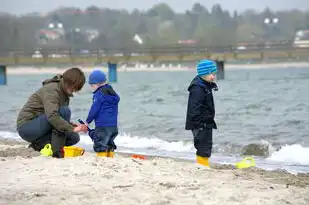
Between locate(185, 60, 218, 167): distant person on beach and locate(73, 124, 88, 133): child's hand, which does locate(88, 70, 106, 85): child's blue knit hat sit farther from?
locate(185, 60, 218, 167): distant person on beach

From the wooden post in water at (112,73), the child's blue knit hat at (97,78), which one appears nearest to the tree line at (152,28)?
the wooden post in water at (112,73)

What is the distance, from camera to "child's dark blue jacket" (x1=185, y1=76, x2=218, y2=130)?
290 inches

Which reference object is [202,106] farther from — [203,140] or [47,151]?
[47,151]

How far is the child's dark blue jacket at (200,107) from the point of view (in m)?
7.36

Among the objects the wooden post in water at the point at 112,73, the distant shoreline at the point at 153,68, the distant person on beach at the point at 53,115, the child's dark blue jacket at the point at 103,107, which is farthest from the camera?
the distant shoreline at the point at 153,68

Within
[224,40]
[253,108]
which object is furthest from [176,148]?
[224,40]

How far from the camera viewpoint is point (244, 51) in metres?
51.4

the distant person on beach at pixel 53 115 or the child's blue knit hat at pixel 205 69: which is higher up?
the child's blue knit hat at pixel 205 69

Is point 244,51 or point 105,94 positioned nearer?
point 105,94

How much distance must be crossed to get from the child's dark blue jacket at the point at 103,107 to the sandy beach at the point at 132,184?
3.26ft

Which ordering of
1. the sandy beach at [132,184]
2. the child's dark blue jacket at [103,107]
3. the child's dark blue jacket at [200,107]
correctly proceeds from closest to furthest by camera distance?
the sandy beach at [132,184]
the child's dark blue jacket at [200,107]
the child's dark blue jacket at [103,107]

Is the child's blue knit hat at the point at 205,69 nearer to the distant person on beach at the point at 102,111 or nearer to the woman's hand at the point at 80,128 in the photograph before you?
the distant person on beach at the point at 102,111

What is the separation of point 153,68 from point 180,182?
10233 centimetres

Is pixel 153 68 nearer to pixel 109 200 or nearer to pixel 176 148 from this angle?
pixel 176 148
